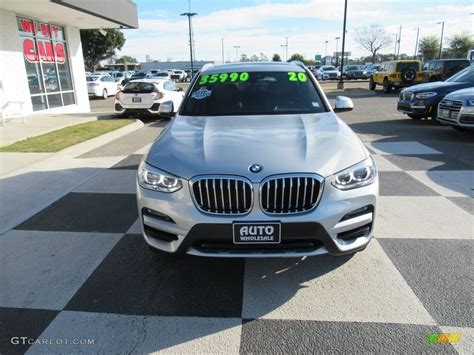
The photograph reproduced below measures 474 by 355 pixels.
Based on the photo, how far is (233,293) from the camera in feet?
9.98

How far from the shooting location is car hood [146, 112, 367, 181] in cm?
280

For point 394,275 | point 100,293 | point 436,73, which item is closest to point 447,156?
point 394,275

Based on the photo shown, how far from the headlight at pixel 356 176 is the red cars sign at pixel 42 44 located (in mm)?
13766

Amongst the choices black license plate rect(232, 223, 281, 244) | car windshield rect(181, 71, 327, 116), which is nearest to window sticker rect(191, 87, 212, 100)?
car windshield rect(181, 71, 327, 116)

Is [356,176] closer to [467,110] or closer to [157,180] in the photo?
[157,180]

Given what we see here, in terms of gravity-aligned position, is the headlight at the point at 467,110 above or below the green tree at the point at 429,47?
Answer: below

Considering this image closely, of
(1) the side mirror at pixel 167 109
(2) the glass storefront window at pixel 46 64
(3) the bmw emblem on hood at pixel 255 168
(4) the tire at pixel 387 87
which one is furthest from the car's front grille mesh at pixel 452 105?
(4) the tire at pixel 387 87

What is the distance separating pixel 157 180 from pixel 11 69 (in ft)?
39.9

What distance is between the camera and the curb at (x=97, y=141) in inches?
323

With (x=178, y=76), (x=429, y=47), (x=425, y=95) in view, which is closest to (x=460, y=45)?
(x=429, y=47)

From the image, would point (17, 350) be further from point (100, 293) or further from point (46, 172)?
point (46, 172)

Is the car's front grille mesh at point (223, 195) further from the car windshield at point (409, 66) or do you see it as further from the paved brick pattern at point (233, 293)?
the car windshield at point (409, 66)

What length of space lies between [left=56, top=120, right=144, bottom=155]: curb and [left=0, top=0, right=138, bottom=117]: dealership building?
3408 mm

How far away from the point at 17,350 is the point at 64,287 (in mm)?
717
